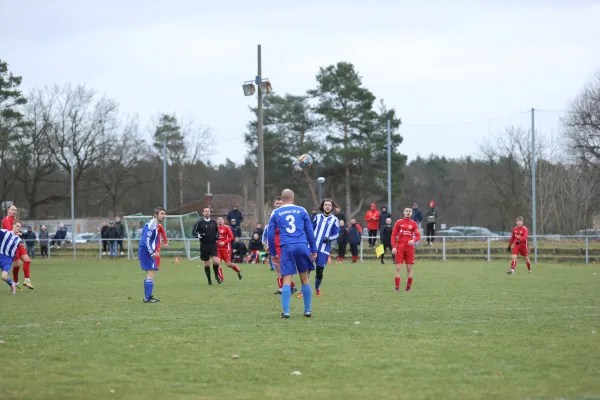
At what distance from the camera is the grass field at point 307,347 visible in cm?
687

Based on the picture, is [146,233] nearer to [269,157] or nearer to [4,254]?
[4,254]

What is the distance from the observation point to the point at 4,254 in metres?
17.2

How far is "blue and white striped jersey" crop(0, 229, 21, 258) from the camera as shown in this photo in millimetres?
17188

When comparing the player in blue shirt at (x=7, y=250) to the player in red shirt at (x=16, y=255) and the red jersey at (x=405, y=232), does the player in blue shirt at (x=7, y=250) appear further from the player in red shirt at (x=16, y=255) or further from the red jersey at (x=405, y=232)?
the red jersey at (x=405, y=232)

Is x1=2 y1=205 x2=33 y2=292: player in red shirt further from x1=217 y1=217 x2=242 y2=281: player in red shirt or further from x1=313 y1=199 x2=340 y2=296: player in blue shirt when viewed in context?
x1=313 y1=199 x2=340 y2=296: player in blue shirt

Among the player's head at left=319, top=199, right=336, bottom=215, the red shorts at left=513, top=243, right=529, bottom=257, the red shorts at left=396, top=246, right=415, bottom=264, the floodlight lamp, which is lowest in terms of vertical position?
the red shorts at left=513, top=243, right=529, bottom=257

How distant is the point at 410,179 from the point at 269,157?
30075 mm

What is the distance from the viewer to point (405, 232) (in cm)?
1723

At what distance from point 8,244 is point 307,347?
10.9 meters

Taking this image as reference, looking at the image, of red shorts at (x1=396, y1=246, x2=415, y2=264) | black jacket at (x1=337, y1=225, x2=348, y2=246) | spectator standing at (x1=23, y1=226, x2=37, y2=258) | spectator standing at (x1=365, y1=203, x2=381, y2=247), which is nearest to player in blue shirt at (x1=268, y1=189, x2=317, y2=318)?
red shorts at (x1=396, y1=246, x2=415, y2=264)

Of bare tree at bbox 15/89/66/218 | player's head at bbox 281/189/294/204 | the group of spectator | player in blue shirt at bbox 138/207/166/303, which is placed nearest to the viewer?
player's head at bbox 281/189/294/204

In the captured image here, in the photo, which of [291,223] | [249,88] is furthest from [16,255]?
[249,88]

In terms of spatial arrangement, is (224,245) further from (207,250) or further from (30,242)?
(30,242)

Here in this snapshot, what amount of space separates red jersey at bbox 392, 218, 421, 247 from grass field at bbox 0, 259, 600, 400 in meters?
1.29
